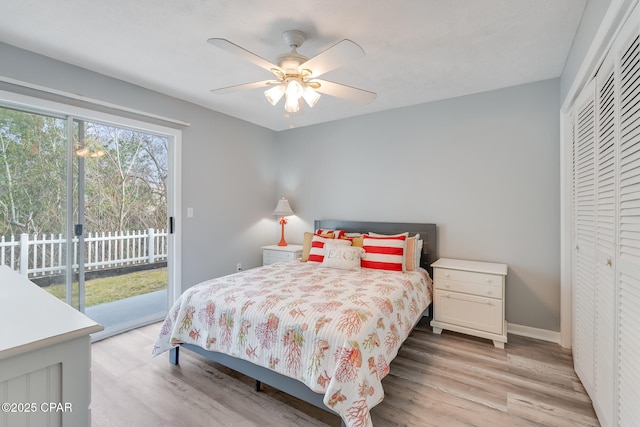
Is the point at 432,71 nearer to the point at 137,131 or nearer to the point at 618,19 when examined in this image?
the point at 618,19

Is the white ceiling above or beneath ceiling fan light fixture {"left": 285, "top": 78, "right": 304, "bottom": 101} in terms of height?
above

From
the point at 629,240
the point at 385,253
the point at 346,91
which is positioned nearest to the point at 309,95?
the point at 346,91

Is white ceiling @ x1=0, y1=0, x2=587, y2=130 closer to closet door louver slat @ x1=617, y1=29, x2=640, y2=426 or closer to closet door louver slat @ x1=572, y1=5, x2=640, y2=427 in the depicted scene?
closet door louver slat @ x1=572, y1=5, x2=640, y2=427

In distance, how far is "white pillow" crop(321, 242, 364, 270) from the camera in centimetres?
296

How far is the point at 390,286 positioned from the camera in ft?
7.80

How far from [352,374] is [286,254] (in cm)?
256

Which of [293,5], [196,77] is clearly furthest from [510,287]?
[196,77]

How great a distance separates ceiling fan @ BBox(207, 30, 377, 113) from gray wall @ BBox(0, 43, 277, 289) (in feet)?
4.66

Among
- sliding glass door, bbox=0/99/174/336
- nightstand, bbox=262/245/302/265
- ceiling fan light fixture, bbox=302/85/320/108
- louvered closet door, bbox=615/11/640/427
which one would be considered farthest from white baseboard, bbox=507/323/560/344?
sliding glass door, bbox=0/99/174/336

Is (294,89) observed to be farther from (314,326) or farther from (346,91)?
(314,326)

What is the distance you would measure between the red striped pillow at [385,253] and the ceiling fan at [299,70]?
57.7 inches

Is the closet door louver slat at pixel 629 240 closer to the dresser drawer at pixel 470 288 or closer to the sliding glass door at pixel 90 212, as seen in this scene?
the dresser drawer at pixel 470 288

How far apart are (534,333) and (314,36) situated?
333 cm

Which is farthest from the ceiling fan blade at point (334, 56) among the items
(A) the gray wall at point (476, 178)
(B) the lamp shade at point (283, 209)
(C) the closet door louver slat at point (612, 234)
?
(B) the lamp shade at point (283, 209)
